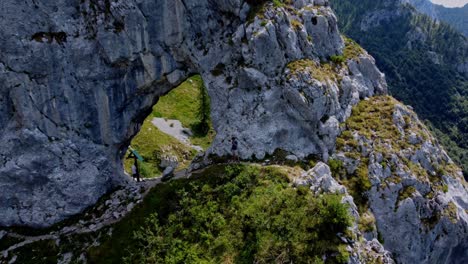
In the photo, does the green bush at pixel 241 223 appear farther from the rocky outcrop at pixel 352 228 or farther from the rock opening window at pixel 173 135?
the rock opening window at pixel 173 135

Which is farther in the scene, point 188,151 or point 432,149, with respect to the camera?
point 188,151

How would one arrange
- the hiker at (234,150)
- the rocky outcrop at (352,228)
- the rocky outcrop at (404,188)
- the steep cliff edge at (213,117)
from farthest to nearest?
the hiker at (234,150) → the rocky outcrop at (404,188) → the steep cliff edge at (213,117) → the rocky outcrop at (352,228)

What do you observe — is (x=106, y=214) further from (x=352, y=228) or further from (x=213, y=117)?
(x=352, y=228)

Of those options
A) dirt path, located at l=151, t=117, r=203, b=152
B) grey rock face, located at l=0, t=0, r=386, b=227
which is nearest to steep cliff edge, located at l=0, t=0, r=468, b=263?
grey rock face, located at l=0, t=0, r=386, b=227

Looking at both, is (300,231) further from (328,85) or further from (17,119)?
(17,119)

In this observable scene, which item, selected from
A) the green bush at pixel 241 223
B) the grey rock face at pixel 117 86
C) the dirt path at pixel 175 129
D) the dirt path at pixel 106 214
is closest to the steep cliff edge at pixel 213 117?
the grey rock face at pixel 117 86

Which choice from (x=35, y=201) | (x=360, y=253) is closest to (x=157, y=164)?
(x=35, y=201)

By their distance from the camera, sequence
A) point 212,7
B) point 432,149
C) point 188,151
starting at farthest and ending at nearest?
point 188,151 → point 432,149 → point 212,7
